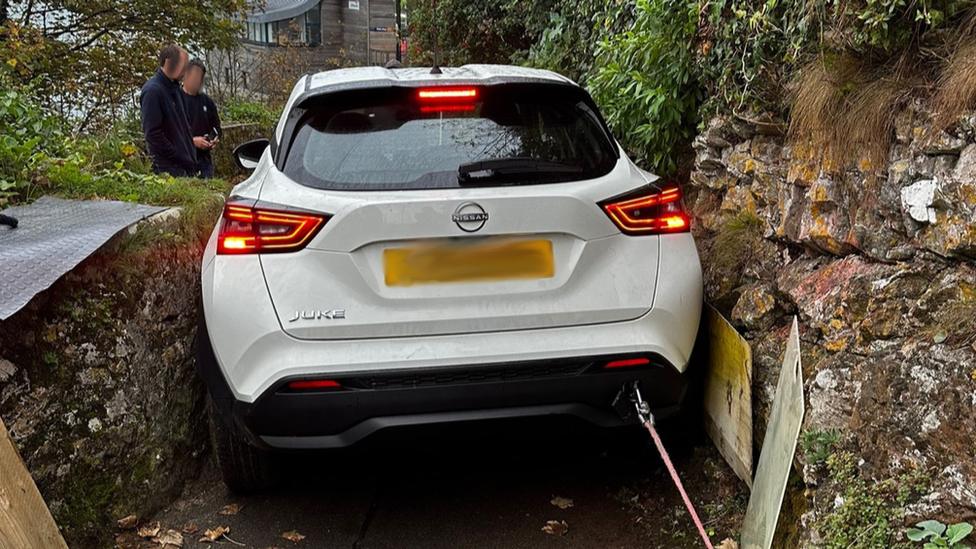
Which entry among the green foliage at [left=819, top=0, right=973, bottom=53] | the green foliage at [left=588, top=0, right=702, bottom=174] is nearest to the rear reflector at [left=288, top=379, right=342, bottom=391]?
the green foliage at [left=819, top=0, right=973, bottom=53]

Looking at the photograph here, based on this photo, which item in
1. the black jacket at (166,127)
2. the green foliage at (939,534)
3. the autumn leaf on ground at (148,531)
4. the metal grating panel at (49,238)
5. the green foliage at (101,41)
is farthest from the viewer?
the green foliage at (101,41)

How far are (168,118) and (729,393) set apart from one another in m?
4.55

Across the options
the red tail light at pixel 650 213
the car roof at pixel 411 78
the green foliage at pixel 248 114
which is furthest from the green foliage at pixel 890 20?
the green foliage at pixel 248 114

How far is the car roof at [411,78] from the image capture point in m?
2.96

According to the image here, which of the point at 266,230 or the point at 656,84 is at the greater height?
the point at 656,84

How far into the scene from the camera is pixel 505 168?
2.73 meters

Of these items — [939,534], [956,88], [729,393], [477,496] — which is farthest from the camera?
[477,496]

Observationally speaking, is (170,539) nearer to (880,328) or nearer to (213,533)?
(213,533)

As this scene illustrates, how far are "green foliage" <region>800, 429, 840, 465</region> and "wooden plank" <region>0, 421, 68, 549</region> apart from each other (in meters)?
2.23

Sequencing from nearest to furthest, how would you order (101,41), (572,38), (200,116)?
1. (200,116)
2. (572,38)
3. (101,41)

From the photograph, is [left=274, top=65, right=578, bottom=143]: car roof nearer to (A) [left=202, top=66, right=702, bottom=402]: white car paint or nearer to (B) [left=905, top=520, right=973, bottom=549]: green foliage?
(A) [left=202, top=66, right=702, bottom=402]: white car paint

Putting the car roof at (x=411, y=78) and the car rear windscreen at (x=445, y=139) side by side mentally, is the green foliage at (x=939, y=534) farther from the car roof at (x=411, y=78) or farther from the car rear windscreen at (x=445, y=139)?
the car roof at (x=411, y=78)

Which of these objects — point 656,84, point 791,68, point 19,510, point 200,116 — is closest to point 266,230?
point 19,510

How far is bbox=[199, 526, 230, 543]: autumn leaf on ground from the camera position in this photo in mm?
3066
